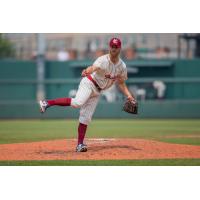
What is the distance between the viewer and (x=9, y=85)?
14164 mm

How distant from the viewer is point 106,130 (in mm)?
11062

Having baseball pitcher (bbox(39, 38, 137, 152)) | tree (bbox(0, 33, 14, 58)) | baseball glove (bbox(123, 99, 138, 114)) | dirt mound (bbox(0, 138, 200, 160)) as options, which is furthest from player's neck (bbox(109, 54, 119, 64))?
tree (bbox(0, 33, 14, 58))

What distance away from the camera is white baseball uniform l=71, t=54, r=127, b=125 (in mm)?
6637

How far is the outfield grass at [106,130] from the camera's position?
31.2 feet

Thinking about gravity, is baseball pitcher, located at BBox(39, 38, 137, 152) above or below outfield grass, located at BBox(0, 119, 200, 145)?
above

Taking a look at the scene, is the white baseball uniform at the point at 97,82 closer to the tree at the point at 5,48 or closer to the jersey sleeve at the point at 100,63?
the jersey sleeve at the point at 100,63

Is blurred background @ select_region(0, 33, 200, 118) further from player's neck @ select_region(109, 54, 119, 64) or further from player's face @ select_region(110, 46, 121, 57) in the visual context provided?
player's face @ select_region(110, 46, 121, 57)

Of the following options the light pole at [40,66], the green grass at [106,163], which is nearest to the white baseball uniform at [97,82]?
the green grass at [106,163]

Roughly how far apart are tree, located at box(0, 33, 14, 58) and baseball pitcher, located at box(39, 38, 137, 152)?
787cm

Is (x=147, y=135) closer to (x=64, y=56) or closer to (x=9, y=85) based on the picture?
(x=9, y=85)

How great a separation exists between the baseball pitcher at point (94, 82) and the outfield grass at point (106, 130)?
6.51 feet

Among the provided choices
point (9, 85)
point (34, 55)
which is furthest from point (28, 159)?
point (34, 55)

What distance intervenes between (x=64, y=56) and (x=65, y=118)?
209 cm

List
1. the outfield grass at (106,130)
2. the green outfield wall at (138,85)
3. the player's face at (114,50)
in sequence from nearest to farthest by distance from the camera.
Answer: the player's face at (114,50) < the outfield grass at (106,130) < the green outfield wall at (138,85)
